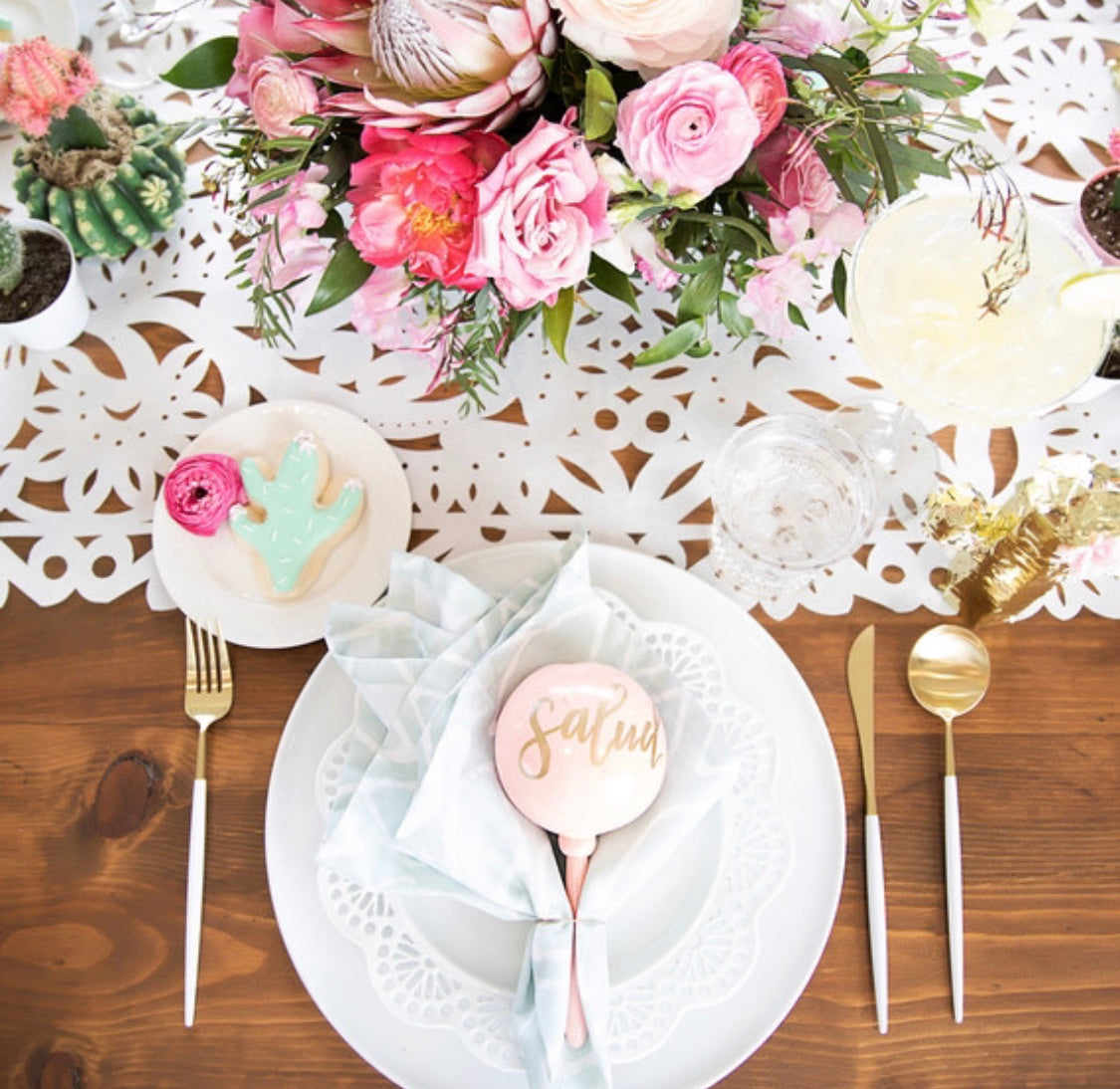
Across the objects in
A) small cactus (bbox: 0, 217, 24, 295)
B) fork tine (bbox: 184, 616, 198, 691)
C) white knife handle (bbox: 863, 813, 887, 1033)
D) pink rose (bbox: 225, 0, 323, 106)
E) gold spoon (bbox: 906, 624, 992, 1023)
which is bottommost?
white knife handle (bbox: 863, 813, 887, 1033)

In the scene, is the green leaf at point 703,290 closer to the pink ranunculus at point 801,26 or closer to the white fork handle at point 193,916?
the pink ranunculus at point 801,26

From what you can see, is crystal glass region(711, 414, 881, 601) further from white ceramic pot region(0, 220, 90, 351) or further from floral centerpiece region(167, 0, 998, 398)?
white ceramic pot region(0, 220, 90, 351)

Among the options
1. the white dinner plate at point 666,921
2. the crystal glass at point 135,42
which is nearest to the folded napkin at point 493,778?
the white dinner plate at point 666,921

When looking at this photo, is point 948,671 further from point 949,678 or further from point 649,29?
point 649,29

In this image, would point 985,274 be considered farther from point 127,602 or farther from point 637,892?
point 127,602

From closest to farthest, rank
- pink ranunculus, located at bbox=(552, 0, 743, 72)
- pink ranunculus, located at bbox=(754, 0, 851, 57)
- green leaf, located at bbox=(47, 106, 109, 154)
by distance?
pink ranunculus, located at bbox=(552, 0, 743, 72) → pink ranunculus, located at bbox=(754, 0, 851, 57) → green leaf, located at bbox=(47, 106, 109, 154)

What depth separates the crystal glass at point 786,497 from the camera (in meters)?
0.77

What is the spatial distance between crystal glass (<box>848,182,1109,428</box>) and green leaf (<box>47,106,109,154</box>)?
62 centimetres

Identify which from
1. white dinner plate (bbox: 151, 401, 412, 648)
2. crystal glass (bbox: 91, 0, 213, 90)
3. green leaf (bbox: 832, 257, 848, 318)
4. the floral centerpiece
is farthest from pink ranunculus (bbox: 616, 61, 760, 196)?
crystal glass (bbox: 91, 0, 213, 90)

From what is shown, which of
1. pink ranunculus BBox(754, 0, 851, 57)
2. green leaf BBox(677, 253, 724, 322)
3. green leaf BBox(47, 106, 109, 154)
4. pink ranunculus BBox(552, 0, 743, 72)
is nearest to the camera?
pink ranunculus BBox(552, 0, 743, 72)

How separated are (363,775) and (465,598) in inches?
5.5

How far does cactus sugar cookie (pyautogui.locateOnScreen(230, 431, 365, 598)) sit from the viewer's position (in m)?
0.72

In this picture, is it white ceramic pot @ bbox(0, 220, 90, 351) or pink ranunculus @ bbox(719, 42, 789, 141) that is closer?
pink ranunculus @ bbox(719, 42, 789, 141)

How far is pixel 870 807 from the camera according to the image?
708mm
